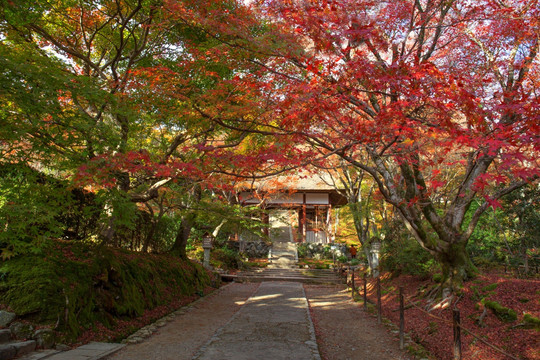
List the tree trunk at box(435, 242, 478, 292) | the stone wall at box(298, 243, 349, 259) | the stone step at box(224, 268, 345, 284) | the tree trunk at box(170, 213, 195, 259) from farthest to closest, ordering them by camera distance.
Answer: the stone wall at box(298, 243, 349, 259)
the stone step at box(224, 268, 345, 284)
the tree trunk at box(170, 213, 195, 259)
the tree trunk at box(435, 242, 478, 292)

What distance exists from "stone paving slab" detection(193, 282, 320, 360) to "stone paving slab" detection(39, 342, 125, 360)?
1.45 meters

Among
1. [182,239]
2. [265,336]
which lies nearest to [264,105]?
[265,336]

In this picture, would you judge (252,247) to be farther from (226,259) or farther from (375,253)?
(375,253)

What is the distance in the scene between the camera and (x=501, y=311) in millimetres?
6098

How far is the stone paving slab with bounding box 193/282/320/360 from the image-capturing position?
5355mm

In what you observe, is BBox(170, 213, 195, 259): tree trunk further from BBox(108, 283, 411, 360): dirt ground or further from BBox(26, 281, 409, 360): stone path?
BBox(26, 281, 409, 360): stone path

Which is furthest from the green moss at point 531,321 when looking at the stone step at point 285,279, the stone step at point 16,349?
the stone step at point 285,279

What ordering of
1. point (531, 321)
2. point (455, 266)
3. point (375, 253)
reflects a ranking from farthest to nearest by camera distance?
1. point (375, 253)
2. point (455, 266)
3. point (531, 321)

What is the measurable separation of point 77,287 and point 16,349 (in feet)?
5.18

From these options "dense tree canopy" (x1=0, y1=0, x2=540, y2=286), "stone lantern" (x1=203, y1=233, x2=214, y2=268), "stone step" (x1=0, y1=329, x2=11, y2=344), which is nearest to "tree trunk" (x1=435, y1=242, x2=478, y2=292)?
"dense tree canopy" (x1=0, y1=0, x2=540, y2=286)

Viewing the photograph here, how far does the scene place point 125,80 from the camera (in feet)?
27.2

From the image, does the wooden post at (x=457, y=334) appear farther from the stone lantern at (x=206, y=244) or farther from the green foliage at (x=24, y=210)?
the stone lantern at (x=206, y=244)

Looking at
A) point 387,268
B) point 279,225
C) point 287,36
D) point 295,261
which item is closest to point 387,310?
point 387,268

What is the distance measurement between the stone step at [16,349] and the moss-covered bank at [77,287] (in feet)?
1.71
